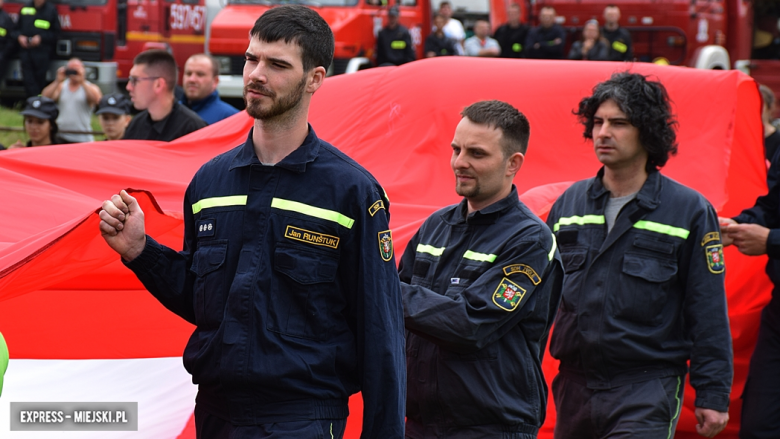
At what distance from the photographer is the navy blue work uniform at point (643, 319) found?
3.62 m

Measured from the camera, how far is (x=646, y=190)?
3871 millimetres

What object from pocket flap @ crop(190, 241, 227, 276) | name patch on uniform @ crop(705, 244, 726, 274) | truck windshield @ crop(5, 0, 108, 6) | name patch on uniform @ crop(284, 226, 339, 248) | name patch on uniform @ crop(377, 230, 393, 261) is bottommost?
name patch on uniform @ crop(705, 244, 726, 274)

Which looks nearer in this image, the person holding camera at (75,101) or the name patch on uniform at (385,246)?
the name patch on uniform at (385,246)

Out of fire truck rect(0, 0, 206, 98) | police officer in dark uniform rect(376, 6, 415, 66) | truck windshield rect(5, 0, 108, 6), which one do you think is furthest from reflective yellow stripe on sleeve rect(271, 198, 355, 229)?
truck windshield rect(5, 0, 108, 6)

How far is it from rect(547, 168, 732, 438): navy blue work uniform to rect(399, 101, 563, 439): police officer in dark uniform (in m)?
0.54

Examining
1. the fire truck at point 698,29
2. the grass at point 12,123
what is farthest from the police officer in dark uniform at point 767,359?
the fire truck at point 698,29

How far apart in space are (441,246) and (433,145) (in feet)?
7.22

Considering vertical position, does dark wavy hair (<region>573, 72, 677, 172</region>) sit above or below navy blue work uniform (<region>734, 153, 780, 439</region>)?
above

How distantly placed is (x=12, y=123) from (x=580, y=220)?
10.8 m

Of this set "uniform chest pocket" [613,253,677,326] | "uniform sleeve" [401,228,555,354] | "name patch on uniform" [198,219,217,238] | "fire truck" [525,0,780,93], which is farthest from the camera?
"fire truck" [525,0,780,93]

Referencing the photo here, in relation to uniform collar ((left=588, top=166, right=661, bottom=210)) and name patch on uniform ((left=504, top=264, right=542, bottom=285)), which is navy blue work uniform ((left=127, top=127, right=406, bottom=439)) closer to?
name patch on uniform ((left=504, top=264, right=542, bottom=285))

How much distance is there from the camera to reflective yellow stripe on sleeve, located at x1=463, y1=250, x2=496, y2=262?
10.4 feet

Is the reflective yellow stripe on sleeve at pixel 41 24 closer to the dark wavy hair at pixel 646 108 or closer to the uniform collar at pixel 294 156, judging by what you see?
the dark wavy hair at pixel 646 108

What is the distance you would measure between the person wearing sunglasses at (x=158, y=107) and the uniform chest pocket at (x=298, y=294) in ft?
14.2
